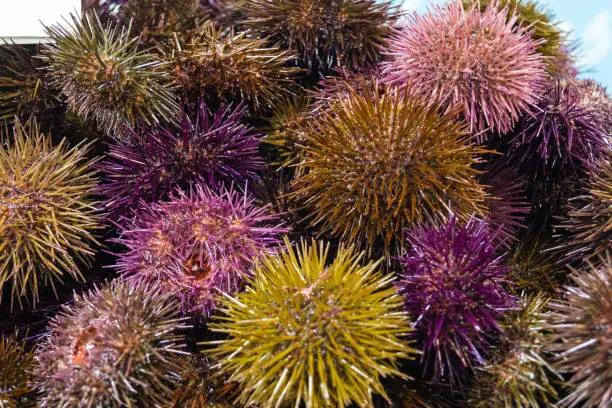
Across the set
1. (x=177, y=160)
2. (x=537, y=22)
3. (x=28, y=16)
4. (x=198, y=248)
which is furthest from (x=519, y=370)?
(x=28, y=16)

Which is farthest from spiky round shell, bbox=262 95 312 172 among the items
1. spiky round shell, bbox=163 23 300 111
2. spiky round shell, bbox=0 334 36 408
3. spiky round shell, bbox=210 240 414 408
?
spiky round shell, bbox=0 334 36 408

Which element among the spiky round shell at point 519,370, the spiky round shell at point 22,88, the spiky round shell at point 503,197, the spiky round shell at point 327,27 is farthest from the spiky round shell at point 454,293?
the spiky round shell at point 22,88

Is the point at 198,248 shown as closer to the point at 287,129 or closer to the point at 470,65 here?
the point at 287,129

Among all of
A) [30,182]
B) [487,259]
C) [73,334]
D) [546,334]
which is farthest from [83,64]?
[546,334]

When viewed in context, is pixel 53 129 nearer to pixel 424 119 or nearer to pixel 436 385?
pixel 424 119

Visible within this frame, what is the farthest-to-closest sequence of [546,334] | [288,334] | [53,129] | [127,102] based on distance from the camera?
1. [53,129]
2. [127,102]
3. [546,334]
4. [288,334]

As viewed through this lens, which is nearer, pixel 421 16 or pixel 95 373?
pixel 95 373

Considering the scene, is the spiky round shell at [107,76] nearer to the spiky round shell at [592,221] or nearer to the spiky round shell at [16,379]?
the spiky round shell at [16,379]

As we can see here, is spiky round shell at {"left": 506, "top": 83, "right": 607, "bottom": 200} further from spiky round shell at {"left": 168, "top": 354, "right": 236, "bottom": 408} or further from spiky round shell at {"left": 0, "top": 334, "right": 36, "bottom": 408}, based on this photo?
spiky round shell at {"left": 0, "top": 334, "right": 36, "bottom": 408}
